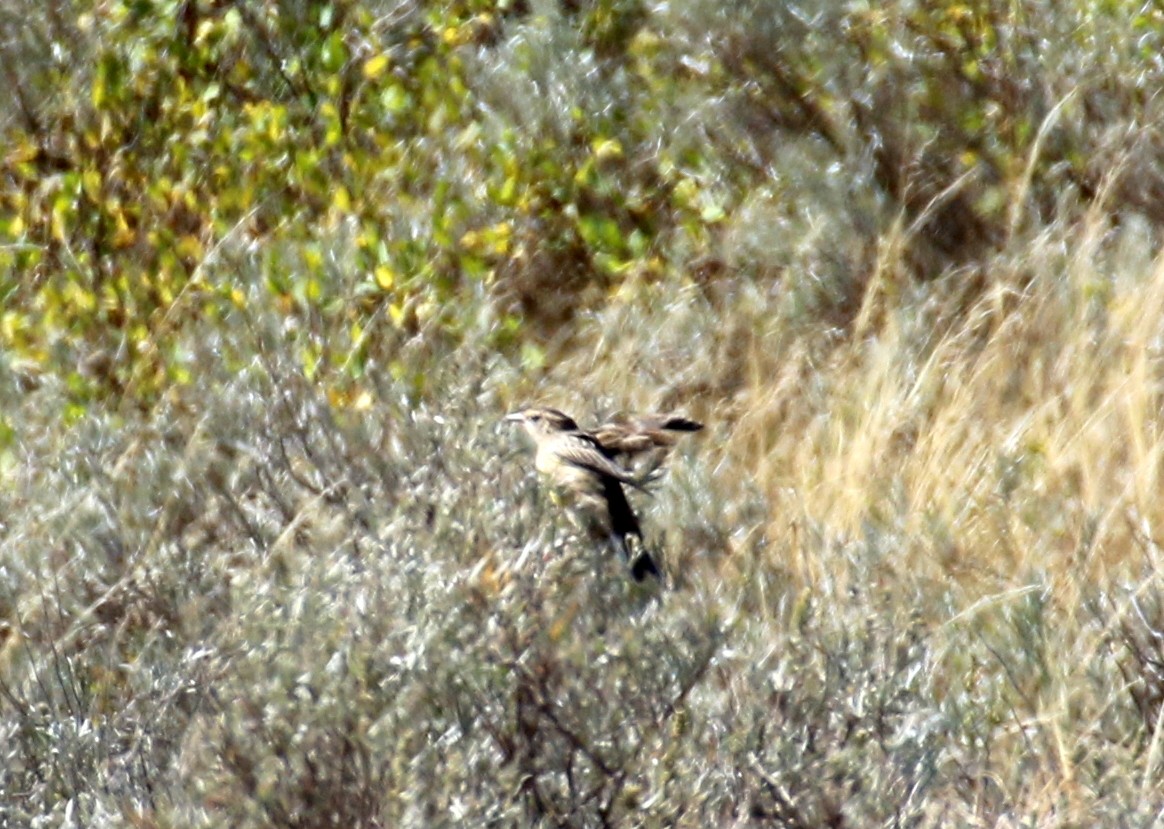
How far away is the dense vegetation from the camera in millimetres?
3773

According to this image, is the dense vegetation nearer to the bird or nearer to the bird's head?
the bird

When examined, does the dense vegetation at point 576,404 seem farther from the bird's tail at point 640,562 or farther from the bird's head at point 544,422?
the bird's head at point 544,422

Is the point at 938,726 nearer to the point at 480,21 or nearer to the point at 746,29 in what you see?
the point at 746,29

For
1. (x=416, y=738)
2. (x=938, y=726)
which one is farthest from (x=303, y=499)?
(x=938, y=726)

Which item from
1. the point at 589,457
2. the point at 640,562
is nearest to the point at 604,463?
the point at 589,457

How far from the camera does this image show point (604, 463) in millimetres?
4684

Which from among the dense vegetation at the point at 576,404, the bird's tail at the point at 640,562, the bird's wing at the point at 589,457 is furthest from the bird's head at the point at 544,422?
the bird's tail at the point at 640,562

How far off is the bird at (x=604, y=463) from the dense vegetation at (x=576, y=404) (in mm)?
114

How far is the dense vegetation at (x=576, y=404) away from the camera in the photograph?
377 centimetres

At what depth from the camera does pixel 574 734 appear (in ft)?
12.3

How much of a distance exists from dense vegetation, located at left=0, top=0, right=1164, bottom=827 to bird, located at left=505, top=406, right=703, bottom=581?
0.37 ft

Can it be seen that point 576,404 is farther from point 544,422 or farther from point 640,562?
point 640,562

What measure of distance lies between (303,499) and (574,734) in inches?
53.1

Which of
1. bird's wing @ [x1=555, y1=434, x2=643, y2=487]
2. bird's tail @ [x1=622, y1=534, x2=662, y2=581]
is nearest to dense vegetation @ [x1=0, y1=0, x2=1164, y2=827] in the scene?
bird's tail @ [x1=622, y1=534, x2=662, y2=581]
